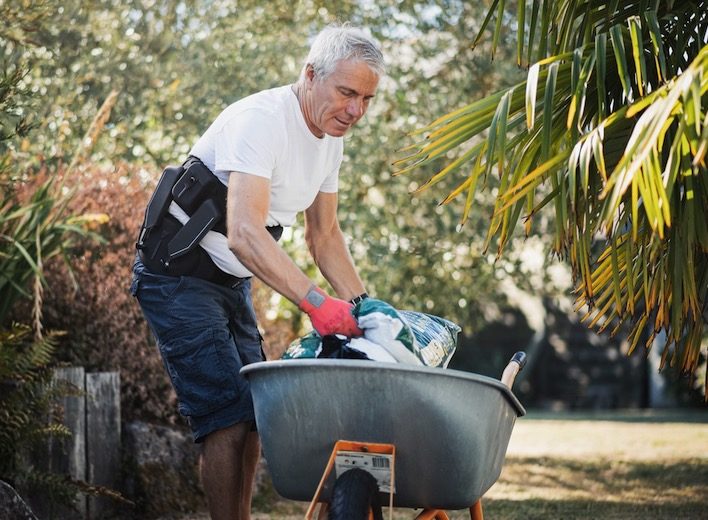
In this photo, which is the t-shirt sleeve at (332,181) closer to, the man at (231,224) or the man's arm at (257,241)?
the man at (231,224)

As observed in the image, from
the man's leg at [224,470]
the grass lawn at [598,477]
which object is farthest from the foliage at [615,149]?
the grass lawn at [598,477]

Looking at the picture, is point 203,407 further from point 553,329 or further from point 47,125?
point 553,329

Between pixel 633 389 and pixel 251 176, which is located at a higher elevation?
pixel 251 176

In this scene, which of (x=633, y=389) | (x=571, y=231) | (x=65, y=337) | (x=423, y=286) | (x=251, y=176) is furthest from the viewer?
(x=633, y=389)

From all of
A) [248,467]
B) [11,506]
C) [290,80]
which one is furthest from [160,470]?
[290,80]

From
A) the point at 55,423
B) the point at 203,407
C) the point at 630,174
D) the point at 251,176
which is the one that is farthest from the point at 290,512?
the point at 630,174

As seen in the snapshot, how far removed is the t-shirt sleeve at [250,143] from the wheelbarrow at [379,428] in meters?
0.62

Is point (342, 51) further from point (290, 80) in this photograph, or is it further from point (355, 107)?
point (290, 80)

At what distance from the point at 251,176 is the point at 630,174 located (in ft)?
3.18

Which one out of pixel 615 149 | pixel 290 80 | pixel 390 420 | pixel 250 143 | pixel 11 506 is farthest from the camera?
pixel 290 80

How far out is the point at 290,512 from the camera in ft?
16.8

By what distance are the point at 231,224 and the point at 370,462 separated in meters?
0.73

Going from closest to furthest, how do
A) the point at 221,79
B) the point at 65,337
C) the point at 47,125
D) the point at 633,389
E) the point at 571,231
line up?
the point at 571,231 → the point at 65,337 → the point at 47,125 → the point at 221,79 → the point at 633,389

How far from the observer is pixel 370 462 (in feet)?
7.99
